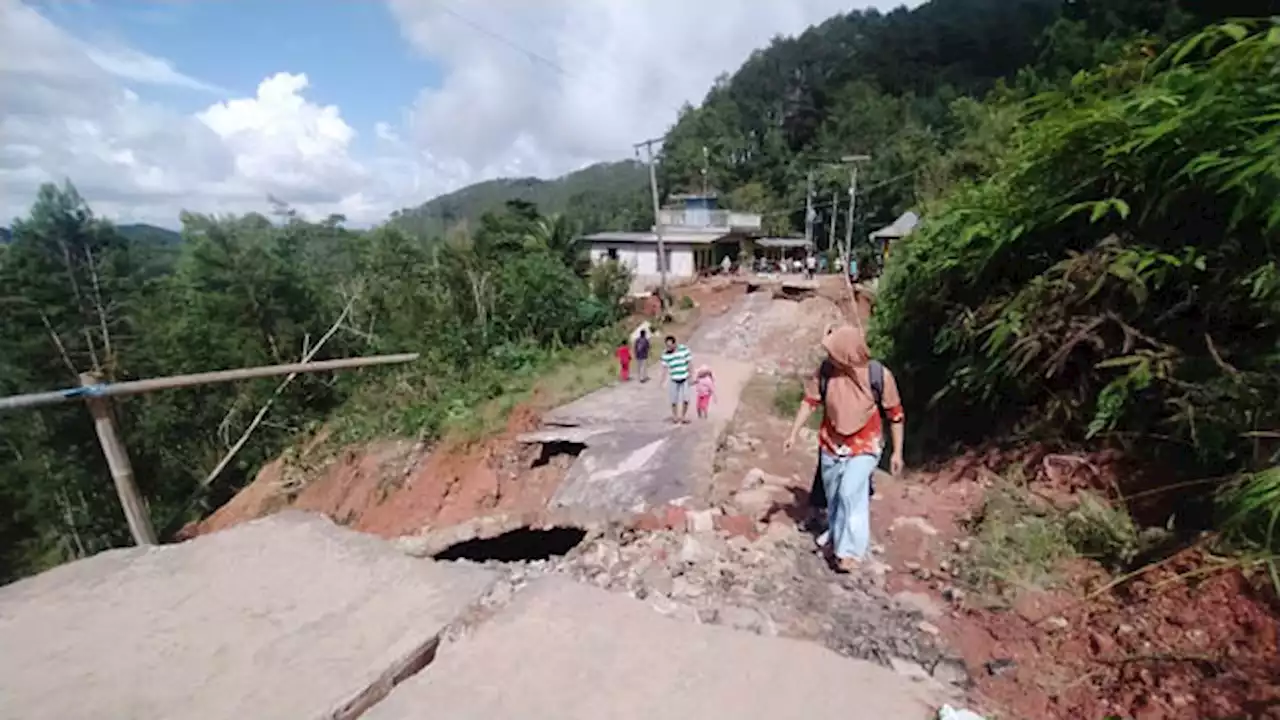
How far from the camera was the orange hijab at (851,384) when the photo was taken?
3.71m

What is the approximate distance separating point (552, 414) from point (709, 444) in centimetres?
391

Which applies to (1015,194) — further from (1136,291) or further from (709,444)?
(709,444)

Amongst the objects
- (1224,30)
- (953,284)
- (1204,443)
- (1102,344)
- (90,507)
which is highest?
(1224,30)

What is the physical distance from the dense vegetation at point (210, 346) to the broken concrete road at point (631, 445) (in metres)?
4.39

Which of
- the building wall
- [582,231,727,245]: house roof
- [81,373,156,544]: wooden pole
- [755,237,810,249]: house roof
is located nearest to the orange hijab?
[81,373,156,544]: wooden pole

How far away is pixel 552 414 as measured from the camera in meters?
10.7

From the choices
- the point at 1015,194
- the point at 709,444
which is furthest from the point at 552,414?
the point at 1015,194

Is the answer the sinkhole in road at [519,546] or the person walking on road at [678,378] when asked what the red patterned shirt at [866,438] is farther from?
the person walking on road at [678,378]

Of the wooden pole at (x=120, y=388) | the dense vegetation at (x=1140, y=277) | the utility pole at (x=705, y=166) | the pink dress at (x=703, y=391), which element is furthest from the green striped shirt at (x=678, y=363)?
the utility pole at (x=705, y=166)

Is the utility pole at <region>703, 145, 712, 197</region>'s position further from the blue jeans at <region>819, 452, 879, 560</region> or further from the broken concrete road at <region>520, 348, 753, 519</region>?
the blue jeans at <region>819, 452, 879, 560</region>

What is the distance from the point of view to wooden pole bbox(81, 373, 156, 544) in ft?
12.0

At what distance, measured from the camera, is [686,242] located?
1320 inches

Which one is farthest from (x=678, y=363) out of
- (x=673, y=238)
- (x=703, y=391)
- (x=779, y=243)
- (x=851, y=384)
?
(x=779, y=243)

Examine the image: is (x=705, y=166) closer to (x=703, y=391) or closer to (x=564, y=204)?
(x=564, y=204)
